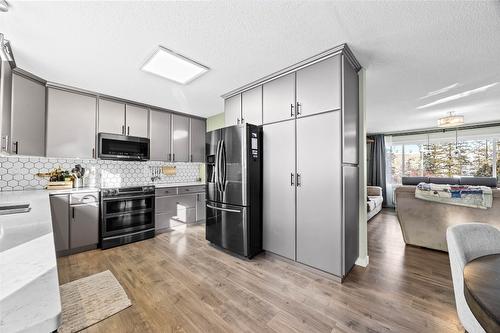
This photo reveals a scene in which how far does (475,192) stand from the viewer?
8.99 feet

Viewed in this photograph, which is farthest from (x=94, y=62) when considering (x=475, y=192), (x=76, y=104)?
(x=475, y=192)

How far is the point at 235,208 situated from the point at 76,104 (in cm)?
299

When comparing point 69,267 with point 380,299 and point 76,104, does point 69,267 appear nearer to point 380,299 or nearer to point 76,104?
point 76,104

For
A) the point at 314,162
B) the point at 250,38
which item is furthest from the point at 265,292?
the point at 250,38

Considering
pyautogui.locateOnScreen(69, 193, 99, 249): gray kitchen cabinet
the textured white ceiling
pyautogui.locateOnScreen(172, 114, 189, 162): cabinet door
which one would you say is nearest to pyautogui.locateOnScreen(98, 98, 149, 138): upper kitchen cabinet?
the textured white ceiling

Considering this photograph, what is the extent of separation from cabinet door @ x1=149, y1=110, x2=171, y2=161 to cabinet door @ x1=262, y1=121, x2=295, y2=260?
2365mm

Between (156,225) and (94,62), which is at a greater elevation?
(94,62)

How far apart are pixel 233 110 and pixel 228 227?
6.02 ft

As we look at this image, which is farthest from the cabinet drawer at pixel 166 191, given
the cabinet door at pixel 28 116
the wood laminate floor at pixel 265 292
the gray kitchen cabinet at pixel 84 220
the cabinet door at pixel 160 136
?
the cabinet door at pixel 28 116

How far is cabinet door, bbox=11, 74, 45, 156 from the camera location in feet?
8.27

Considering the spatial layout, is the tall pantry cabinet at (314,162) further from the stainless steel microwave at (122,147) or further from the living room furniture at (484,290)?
the stainless steel microwave at (122,147)

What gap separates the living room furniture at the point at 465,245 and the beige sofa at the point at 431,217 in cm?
206

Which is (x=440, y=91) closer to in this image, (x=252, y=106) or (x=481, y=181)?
(x=252, y=106)

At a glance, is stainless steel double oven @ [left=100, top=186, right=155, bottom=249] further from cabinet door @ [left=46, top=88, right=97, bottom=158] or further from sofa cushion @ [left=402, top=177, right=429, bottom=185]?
sofa cushion @ [left=402, top=177, right=429, bottom=185]
